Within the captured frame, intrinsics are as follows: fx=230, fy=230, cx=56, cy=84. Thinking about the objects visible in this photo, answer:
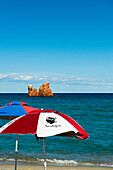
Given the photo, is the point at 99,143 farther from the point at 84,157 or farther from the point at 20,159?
the point at 20,159

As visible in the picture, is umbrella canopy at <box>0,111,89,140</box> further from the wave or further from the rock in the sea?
the rock in the sea

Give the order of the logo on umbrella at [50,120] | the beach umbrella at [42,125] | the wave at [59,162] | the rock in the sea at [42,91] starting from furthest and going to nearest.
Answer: the rock in the sea at [42,91] → the wave at [59,162] → the logo on umbrella at [50,120] → the beach umbrella at [42,125]

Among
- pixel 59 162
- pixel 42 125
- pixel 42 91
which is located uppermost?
pixel 42 125

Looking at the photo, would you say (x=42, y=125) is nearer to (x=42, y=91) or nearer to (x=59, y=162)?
(x=59, y=162)

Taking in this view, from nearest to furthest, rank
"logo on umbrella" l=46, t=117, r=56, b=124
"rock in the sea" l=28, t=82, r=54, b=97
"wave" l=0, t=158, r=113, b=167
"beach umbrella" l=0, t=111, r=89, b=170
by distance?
"beach umbrella" l=0, t=111, r=89, b=170 < "logo on umbrella" l=46, t=117, r=56, b=124 < "wave" l=0, t=158, r=113, b=167 < "rock in the sea" l=28, t=82, r=54, b=97

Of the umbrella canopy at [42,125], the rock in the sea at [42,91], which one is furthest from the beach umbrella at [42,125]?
the rock in the sea at [42,91]

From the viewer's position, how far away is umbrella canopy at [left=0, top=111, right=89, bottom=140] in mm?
5031

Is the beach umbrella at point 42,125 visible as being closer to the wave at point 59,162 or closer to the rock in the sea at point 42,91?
the wave at point 59,162

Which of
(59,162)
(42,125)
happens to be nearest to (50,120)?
(42,125)

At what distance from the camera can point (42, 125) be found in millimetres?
5105

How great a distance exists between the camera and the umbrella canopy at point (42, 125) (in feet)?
16.5

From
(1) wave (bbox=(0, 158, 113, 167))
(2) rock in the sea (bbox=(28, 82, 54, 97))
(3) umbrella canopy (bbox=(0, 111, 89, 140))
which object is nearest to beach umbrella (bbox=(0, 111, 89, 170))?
(3) umbrella canopy (bbox=(0, 111, 89, 140))

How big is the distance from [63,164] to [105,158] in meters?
2.46

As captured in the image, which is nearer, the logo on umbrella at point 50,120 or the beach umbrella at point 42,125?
the beach umbrella at point 42,125
